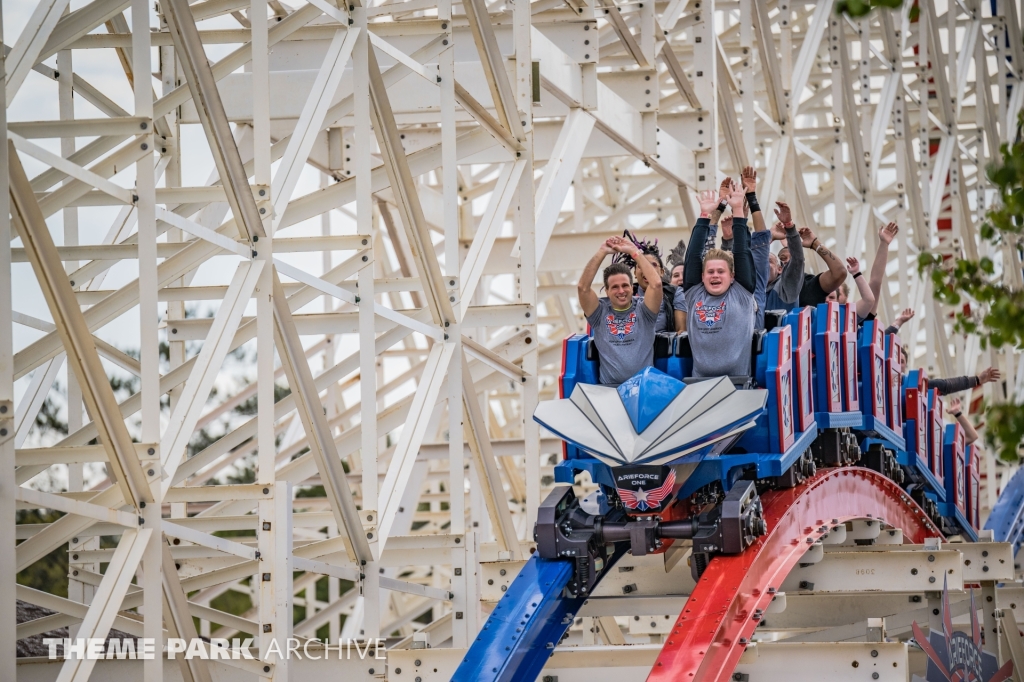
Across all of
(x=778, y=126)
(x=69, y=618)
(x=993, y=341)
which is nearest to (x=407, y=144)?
(x=778, y=126)

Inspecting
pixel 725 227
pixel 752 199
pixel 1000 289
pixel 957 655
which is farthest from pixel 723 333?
pixel 1000 289

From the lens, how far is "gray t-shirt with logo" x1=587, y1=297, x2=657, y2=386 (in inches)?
308

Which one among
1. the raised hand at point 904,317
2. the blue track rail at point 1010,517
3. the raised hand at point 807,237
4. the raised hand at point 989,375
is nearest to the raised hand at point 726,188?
the raised hand at point 807,237

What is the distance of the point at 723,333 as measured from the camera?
25.0 feet

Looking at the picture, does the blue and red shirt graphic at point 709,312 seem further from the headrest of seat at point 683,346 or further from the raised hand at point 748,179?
the raised hand at point 748,179

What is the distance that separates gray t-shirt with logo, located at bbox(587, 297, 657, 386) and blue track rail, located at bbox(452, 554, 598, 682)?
Result: 52.1 inches

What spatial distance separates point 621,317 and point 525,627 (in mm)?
2126

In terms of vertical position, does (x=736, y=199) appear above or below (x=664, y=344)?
above

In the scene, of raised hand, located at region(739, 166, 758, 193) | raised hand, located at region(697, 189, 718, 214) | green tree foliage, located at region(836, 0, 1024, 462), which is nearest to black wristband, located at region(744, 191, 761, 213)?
raised hand, located at region(739, 166, 758, 193)

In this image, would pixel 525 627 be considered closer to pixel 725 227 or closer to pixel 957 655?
pixel 957 655

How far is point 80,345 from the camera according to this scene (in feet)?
18.5

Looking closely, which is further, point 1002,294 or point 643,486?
point 643,486

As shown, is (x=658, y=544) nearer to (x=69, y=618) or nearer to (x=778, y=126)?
(x=69, y=618)

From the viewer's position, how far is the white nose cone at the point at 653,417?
6.71m
